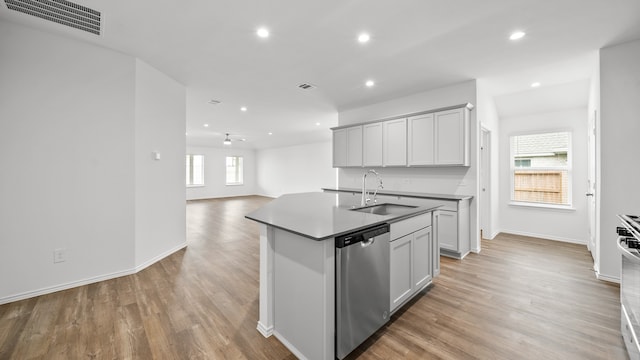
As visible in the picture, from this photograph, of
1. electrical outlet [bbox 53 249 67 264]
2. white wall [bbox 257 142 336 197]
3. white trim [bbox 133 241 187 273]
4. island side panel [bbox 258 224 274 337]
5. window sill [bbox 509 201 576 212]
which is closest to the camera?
island side panel [bbox 258 224 274 337]

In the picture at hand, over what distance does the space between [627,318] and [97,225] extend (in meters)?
4.75

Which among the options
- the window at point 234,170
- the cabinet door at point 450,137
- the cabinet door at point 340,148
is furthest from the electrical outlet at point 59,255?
the window at point 234,170

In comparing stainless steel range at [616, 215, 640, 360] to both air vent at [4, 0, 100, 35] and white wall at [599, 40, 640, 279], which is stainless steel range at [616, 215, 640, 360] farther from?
air vent at [4, 0, 100, 35]

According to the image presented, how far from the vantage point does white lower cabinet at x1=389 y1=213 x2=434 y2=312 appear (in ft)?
6.61

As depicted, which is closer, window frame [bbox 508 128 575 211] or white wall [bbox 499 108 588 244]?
white wall [bbox 499 108 588 244]

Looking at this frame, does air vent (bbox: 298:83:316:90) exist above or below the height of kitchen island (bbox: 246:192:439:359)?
above

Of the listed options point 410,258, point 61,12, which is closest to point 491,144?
point 410,258

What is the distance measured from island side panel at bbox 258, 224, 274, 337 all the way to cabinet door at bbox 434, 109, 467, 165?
10.4 feet

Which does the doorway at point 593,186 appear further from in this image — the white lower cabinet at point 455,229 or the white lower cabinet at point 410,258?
the white lower cabinet at point 410,258

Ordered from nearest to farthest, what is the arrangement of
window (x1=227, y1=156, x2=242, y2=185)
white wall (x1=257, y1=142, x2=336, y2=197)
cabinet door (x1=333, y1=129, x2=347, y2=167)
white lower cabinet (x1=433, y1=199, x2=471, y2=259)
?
white lower cabinet (x1=433, y1=199, x2=471, y2=259), cabinet door (x1=333, y1=129, x2=347, y2=167), white wall (x1=257, y1=142, x2=336, y2=197), window (x1=227, y1=156, x2=242, y2=185)

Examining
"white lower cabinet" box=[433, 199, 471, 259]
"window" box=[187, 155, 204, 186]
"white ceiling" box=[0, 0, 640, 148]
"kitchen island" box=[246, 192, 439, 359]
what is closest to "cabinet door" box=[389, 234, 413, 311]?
"kitchen island" box=[246, 192, 439, 359]

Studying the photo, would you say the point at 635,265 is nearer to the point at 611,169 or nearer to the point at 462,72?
the point at 611,169

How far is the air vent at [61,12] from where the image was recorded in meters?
2.15

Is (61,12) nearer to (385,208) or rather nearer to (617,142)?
(385,208)
